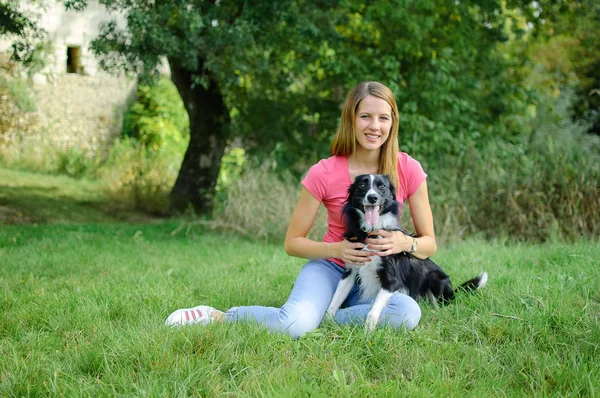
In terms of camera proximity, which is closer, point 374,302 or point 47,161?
point 374,302

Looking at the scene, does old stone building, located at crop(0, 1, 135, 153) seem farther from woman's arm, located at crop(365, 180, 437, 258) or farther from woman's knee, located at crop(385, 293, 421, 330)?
woman's knee, located at crop(385, 293, 421, 330)

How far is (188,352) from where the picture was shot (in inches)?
110

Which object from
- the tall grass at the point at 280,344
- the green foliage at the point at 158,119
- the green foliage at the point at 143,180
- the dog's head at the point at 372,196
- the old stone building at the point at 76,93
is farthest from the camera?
the green foliage at the point at 158,119

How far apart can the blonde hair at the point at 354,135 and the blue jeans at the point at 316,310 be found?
0.74 meters

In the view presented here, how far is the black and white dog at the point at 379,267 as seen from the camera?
3.20m

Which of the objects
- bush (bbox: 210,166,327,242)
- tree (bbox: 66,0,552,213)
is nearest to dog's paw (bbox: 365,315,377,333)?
bush (bbox: 210,166,327,242)

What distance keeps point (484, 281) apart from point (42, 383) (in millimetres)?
2747

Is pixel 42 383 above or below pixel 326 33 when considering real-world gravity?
below

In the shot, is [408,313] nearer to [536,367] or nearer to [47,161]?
[536,367]

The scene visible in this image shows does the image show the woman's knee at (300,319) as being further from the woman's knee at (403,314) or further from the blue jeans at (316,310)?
the woman's knee at (403,314)

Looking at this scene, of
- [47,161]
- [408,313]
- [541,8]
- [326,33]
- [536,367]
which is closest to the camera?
[536,367]

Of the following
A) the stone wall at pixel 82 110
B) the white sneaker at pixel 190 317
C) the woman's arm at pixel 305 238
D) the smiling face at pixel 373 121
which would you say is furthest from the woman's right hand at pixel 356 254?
the stone wall at pixel 82 110

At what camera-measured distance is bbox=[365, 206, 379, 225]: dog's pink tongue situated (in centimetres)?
319

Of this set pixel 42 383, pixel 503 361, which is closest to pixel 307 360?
pixel 503 361
